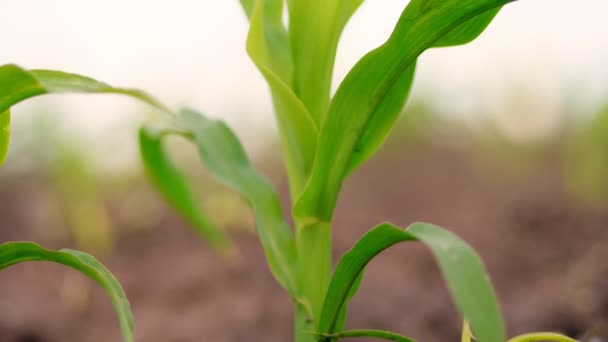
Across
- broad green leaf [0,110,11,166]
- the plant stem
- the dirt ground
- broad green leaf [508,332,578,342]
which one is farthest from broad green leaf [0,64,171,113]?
the dirt ground

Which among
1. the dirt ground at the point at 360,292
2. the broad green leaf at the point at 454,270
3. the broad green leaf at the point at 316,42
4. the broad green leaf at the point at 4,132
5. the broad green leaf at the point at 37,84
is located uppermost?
the broad green leaf at the point at 316,42

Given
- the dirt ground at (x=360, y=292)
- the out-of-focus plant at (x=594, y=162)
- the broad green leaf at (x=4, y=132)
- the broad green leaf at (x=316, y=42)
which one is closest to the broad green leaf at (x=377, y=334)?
the broad green leaf at (x=316, y=42)

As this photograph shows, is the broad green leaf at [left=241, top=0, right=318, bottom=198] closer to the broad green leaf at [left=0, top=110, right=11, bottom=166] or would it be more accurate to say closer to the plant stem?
the plant stem

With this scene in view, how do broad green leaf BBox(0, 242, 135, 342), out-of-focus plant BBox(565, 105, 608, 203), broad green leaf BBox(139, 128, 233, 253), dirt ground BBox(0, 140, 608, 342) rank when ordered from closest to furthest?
broad green leaf BBox(0, 242, 135, 342) < broad green leaf BBox(139, 128, 233, 253) < dirt ground BBox(0, 140, 608, 342) < out-of-focus plant BBox(565, 105, 608, 203)

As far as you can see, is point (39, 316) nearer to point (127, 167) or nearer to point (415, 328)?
point (415, 328)

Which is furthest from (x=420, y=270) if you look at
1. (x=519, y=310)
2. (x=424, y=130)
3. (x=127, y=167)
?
(x=424, y=130)

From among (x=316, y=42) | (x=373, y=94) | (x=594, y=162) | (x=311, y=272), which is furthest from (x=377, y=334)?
(x=594, y=162)

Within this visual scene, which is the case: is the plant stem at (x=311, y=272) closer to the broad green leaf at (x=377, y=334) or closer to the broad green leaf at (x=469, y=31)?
the broad green leaf at (x=377, y=334)

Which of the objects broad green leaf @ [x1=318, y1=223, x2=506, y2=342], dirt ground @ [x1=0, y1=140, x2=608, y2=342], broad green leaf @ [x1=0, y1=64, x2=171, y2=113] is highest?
broad green leaf @ [x1=0, y1=64, x2=171, y2=113]
